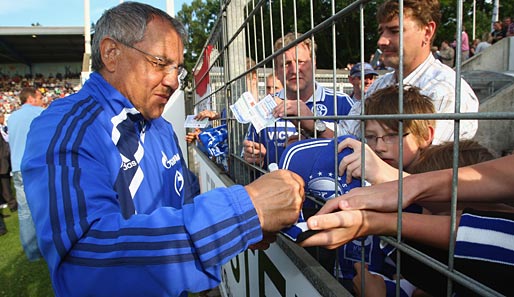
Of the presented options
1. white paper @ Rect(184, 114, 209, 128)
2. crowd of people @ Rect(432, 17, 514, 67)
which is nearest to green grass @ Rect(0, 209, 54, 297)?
white paper @ Rect(184, 114, 209, 128)

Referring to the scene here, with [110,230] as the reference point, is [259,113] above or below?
above

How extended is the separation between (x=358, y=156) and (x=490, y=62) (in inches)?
269

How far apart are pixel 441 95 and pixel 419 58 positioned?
1.36 feet

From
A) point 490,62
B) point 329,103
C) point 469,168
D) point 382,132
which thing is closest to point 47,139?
point 382,132

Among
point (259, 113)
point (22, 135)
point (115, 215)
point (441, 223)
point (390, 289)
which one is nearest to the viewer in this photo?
point (441, 223)

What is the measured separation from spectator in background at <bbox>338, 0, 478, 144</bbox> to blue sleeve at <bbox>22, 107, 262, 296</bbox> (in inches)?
28.9

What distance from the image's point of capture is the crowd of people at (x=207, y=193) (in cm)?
93

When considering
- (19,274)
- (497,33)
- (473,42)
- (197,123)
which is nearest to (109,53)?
(197,123)

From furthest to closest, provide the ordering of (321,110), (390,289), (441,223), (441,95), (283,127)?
(321,110), (283,127), (441,95), (390,289), (441,223)

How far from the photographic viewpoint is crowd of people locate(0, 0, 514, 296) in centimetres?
93

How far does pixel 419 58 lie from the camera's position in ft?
5.83

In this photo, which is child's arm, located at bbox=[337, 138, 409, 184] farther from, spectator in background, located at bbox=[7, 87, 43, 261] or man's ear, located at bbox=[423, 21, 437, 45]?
spectator in background, located at bbox=[7, 87, 43, 261]

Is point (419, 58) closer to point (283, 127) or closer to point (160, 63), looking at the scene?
point (283, 127)

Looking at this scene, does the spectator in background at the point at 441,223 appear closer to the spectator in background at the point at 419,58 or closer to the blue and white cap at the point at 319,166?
the blue and white cap at the point at 319,166
